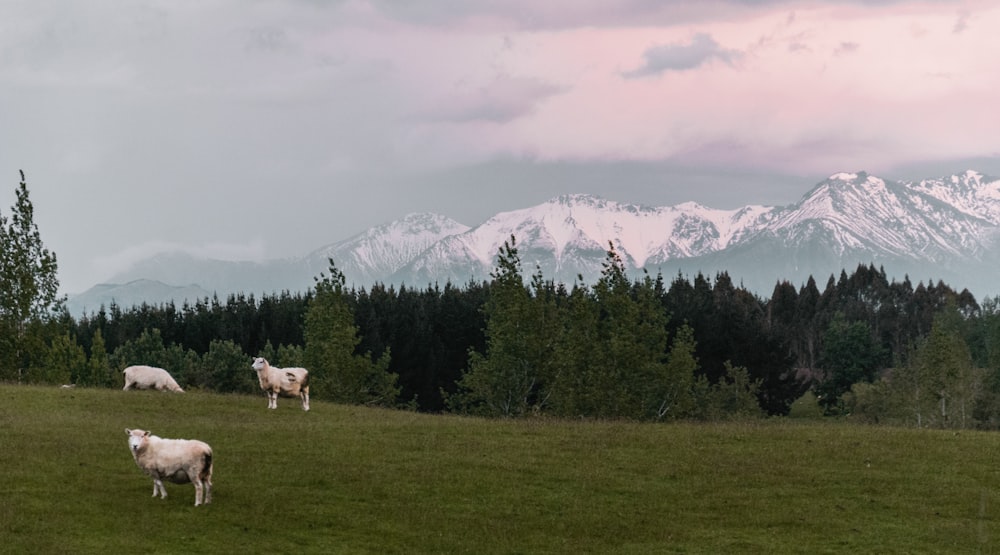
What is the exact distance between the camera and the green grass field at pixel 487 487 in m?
27.5

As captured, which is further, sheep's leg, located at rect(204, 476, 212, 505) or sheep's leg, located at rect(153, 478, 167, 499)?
sheep's leg, located at rect(153, 478, 167, 499)

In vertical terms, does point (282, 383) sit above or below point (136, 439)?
above

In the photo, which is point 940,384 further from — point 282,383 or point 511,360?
point 282,383

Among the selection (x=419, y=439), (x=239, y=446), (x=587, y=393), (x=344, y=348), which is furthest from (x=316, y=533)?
(x=344, y=348)

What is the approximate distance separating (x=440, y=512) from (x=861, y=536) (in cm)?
1151

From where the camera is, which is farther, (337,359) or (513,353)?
(337,359)

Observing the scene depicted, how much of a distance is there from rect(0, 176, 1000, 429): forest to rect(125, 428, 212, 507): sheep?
1736 inches

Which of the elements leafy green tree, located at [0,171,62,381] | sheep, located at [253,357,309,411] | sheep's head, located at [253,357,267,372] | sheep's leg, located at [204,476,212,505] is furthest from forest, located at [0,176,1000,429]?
sheep's leg, located at [204,476,212,505]

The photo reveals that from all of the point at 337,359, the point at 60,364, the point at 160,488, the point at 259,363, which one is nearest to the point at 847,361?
the point at 337,359

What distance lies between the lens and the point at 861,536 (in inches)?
1132

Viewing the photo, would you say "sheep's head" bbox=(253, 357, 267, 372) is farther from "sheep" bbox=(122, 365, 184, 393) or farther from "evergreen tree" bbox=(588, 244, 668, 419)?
"evergreen tree" bbox=(588, 244, 668, 419)

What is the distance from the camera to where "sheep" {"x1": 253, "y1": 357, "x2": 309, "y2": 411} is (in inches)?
1841

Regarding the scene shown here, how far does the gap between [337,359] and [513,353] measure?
13.9 metres

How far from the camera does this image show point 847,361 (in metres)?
158
